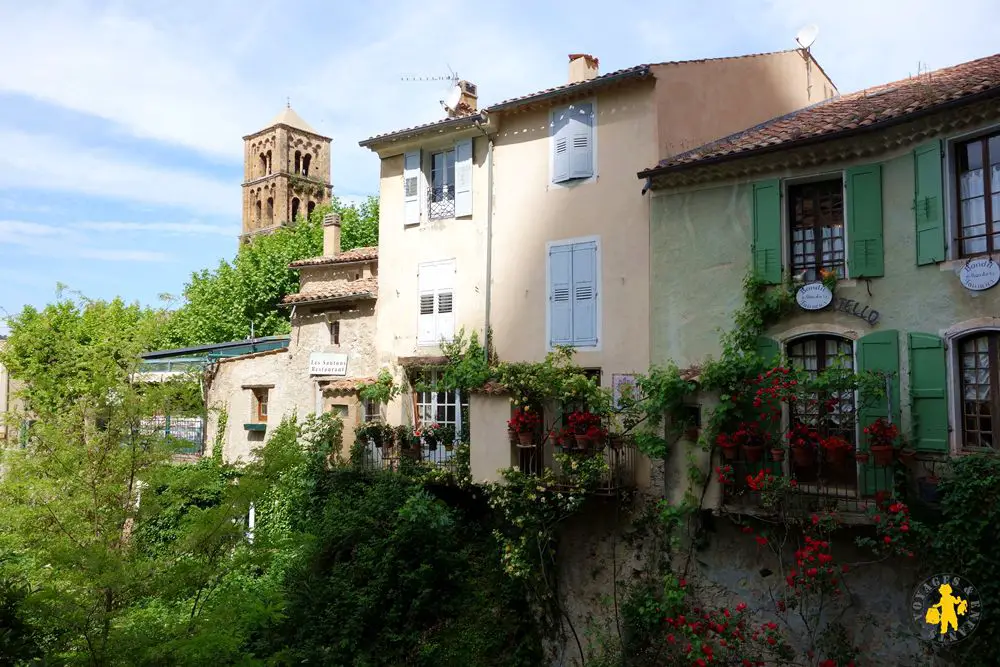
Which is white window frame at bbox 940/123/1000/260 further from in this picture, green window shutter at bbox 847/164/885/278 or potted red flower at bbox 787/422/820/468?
potted red flower at bbox 787/422/820/468

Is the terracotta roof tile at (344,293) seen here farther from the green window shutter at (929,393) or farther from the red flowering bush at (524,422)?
the green window shutter at (929,393)

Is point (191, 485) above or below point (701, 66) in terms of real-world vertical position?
below

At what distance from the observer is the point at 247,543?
9.62 m

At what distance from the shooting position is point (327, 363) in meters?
18.0

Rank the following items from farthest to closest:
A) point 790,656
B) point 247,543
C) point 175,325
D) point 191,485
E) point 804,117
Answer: point 175,325 → point 804,117 → point 191,485 → point 790,656 → point 247,543

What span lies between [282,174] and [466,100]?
41535mm

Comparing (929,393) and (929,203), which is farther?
(929,203)

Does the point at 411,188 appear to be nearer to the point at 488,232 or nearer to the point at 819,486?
the point at 488,232

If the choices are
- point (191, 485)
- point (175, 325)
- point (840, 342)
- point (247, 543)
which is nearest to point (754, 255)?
point (840, 342)

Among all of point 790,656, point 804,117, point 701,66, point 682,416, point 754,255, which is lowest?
point 790,656

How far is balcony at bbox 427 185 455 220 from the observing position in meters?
16.2

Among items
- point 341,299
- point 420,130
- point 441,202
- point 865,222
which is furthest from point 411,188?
point 865,222

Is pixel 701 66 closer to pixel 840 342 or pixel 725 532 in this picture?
pixel 840 342

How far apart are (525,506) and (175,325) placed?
30487 millimetres
